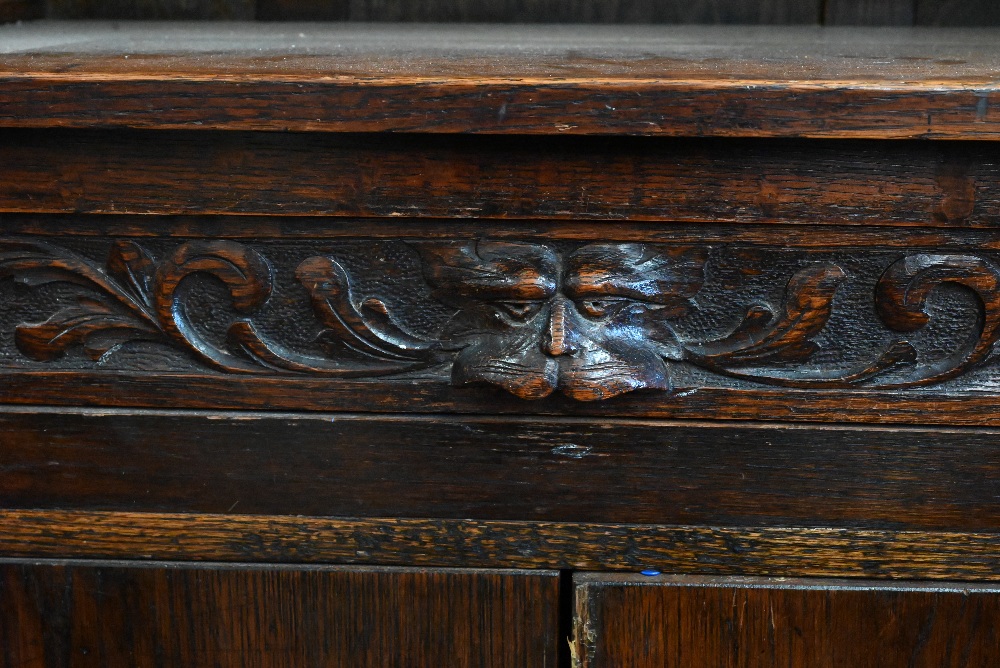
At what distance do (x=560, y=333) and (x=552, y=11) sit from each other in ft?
1.43

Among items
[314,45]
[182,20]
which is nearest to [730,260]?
[314,45]

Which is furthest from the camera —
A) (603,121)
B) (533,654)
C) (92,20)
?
(92,20)

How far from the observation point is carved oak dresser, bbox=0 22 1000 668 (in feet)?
1.26

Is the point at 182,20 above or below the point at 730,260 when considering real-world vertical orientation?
above

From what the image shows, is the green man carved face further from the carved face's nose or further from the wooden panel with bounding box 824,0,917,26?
the wooden panel with bounding box 824,0,917,26

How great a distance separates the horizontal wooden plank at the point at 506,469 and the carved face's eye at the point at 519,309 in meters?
0.06

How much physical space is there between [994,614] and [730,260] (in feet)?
0.76

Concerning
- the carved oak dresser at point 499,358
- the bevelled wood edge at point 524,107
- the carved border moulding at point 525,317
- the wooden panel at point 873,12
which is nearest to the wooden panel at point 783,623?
the carved oak dresser at point 499,358

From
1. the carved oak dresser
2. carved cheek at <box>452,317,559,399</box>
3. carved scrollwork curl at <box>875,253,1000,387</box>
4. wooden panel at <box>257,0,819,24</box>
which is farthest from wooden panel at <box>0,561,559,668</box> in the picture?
wooden panel at <box>257,0,819,24</box>

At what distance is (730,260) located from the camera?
415mm

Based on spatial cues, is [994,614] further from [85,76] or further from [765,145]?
[85,76]

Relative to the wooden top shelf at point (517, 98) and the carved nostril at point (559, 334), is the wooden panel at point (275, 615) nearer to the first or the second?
the carved nostril at point (559, 334)

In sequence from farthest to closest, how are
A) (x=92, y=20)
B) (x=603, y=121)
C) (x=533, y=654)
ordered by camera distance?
(x=92, y=20) → (x=533, y=654) → (x=603, y=121)

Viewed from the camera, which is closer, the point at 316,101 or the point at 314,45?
the point at 316,101
